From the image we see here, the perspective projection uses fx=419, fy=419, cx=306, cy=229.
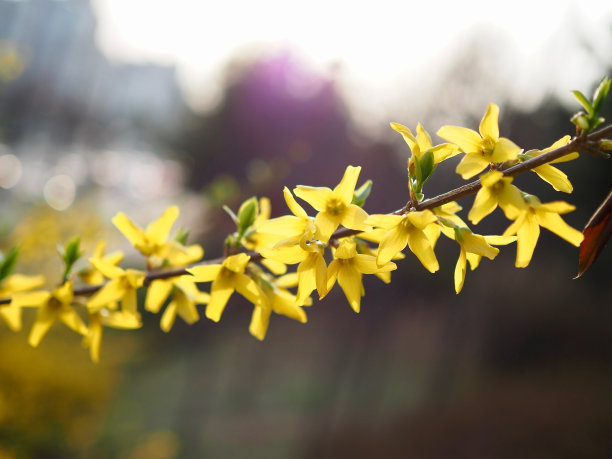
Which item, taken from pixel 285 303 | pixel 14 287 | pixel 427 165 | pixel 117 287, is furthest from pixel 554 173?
pixel 14 287

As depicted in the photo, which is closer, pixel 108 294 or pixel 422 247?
pixel 422 247

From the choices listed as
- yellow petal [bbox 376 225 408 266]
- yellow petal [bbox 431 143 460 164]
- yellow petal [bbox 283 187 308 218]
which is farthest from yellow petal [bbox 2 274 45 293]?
yellow petal [bbox 431 143 460 164]

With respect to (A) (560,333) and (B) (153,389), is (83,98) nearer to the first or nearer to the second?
(B) (153,389)

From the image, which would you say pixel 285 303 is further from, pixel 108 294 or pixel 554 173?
pixel 554 173

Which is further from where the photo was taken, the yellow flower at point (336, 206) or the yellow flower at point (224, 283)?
the yellow flower at point (224, 283)

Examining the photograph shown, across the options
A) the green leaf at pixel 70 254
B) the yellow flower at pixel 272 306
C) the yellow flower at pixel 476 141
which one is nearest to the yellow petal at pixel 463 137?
the yellow flower at pixel 476 141

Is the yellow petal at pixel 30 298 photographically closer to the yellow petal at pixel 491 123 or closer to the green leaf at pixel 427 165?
the green leaf at pixel 427 165

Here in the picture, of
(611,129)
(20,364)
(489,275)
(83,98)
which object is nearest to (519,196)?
(611,129)
